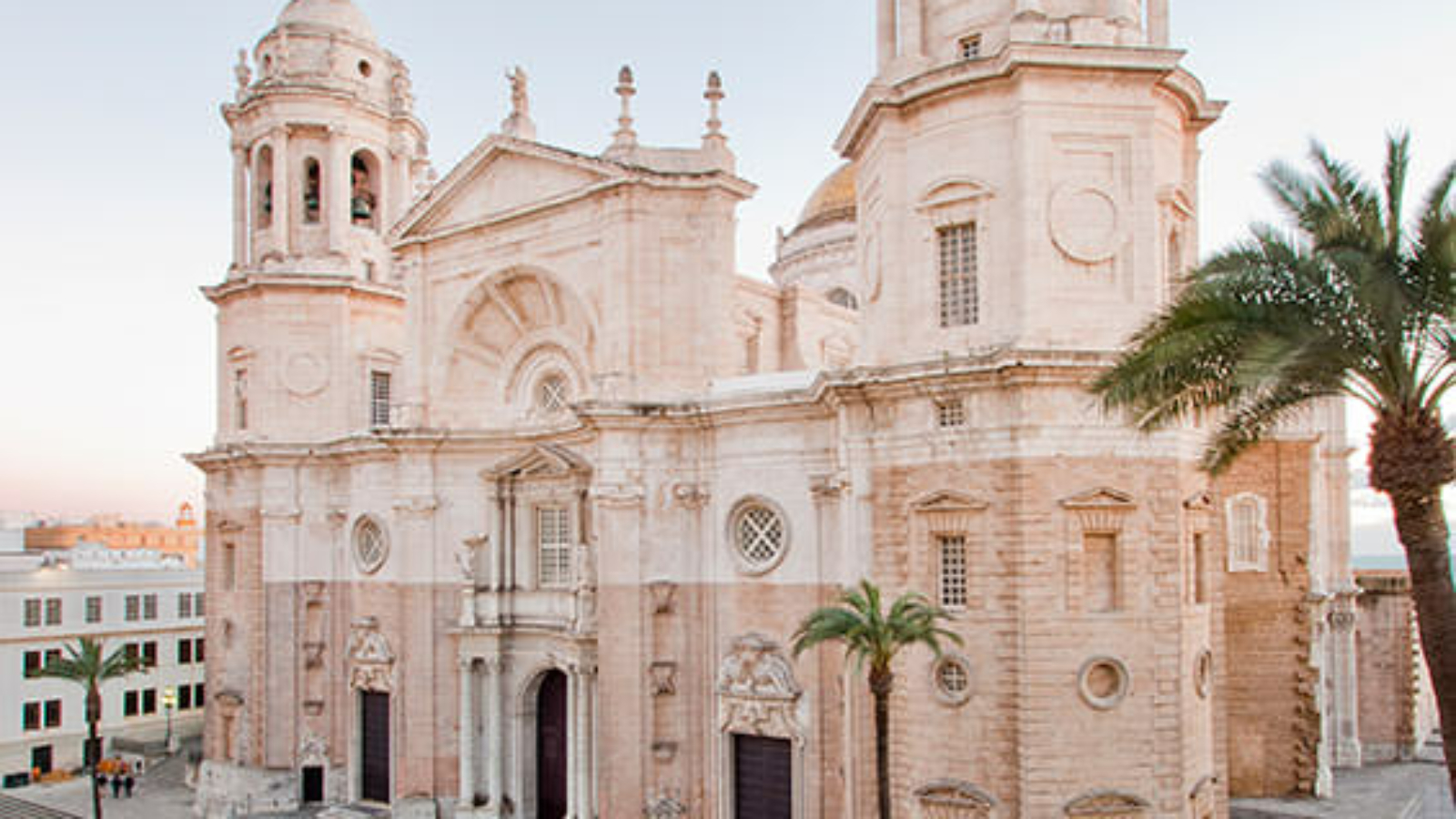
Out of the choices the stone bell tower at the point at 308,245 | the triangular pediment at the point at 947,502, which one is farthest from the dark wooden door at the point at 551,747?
the triangular pediment at the point at 947,502

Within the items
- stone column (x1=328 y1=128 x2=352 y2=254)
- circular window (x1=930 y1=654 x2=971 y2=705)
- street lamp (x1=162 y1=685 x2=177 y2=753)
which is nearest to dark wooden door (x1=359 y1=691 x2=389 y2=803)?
street lamp (x1=162 y1=685 x2=177 y2=753)

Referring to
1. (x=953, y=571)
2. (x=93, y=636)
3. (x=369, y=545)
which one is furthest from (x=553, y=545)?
(x=93, y=636)

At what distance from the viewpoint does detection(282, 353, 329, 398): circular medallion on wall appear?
32.9m

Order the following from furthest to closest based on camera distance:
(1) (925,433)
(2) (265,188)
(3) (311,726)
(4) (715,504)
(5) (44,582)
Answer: (5) (44,582), (2) (265,188), (3) (311,726), (4) (715,504), (1) (925,433)

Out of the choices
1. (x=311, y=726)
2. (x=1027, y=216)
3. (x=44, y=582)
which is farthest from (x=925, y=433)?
(x=44, y=582)

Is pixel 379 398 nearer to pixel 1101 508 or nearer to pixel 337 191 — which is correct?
pixel 337 191

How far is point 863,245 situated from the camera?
2117 centimetres

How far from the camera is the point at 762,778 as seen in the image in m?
23.8

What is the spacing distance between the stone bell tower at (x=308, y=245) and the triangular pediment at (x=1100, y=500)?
22993mm

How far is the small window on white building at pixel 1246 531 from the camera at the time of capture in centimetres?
2583

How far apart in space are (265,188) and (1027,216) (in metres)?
26.2

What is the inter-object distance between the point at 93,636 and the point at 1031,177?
41099 mm

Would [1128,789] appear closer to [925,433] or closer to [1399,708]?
[925,433]

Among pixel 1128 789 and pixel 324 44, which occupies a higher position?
pixel 324 44
